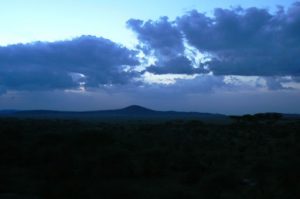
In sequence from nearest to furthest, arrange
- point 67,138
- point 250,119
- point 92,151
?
point 92,151
point 67,138
point 250,119

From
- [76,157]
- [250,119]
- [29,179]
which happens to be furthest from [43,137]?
[250,119]

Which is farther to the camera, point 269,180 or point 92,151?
point 92,151

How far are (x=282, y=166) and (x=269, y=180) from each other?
0.77 m

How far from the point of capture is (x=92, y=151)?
3069cm

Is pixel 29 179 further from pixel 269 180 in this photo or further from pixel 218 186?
pixel 269 180

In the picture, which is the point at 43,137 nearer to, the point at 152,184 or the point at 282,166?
the point at 152,184

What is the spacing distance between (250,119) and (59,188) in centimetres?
10071

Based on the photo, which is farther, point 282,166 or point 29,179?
point 29,179

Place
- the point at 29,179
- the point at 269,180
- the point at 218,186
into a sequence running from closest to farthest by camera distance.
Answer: the point at 218,186 < the point at 269,180 < the point at 29,179

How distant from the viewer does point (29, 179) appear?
22.7 meters

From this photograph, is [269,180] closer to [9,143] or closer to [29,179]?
[29,179]

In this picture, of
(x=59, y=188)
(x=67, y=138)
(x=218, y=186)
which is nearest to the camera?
(x=59, y=188)

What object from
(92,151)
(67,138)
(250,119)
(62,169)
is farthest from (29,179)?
(250,119)

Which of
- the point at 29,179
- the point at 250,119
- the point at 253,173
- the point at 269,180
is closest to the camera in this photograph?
the point at 269,180
